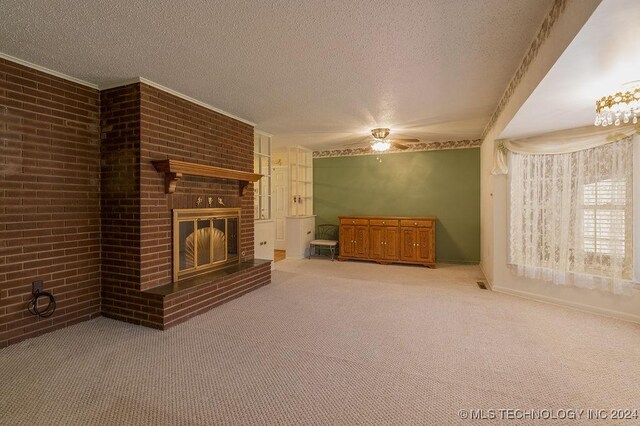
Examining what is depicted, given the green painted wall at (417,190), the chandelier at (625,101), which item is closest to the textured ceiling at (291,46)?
the chandelier at (625,101)

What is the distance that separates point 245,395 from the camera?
73.7 inches

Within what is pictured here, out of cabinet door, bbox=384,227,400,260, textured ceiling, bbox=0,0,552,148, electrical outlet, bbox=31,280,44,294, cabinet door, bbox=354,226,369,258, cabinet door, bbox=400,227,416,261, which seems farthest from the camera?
cabinet door, bbox=354,226,369,258

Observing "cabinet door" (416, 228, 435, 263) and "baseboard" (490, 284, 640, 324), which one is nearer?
"baseboard" (490, 284, 640, 324)

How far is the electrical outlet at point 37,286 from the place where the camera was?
2.67 metres

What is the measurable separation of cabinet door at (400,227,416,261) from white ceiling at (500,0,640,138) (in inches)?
109

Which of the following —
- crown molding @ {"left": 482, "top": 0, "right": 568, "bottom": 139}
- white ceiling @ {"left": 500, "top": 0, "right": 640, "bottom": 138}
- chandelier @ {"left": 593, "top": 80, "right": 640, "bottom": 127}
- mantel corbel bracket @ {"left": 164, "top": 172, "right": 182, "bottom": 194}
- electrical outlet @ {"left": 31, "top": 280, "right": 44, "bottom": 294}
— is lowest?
electrical outlet @ {"left": 31, "top": 280, "right": 44, "bottom": 294}

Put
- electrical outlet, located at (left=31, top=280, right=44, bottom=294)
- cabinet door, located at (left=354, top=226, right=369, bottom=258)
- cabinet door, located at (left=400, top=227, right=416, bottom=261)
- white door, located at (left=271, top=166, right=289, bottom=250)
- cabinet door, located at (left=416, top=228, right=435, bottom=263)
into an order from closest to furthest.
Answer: electrical outlet, located at (left=31, top=280, right=44, bottom=294), cabinet door, located at (left=416, top=228, right=435, bottom=263), cabinet door, located at (left=400, top=227, right=416, bottom=261), cabinet door, located at (left=354, top=226, right=369, bottom=258), white door, located at (left=271, top=166, right=289, bottom=250)

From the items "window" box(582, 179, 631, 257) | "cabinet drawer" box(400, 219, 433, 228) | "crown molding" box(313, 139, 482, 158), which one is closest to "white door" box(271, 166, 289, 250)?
"crown molding" box(313, 139, 482, 158)

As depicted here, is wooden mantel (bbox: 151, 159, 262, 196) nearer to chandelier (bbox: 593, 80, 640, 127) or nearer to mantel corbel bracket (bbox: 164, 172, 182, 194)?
mantel corbel bracket (bbox: 164, 172, 182, 194)

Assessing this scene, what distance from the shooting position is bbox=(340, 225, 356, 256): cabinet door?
20.3ft

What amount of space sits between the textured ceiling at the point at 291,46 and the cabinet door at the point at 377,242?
2.79 metres

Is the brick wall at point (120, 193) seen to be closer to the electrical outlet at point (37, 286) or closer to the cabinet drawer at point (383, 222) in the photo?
the electrical outlet at point (37, 286)

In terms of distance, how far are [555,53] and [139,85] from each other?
11.0ft

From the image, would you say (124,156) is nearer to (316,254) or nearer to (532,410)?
(532,410)
